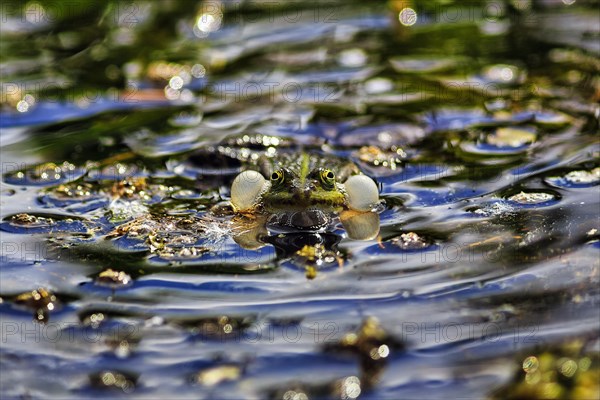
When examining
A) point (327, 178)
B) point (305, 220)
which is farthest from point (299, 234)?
point (327, 178)

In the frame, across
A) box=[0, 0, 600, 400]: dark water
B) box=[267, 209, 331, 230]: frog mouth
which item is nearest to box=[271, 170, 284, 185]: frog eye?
box=[267, 209, 331, 230]: frog mouth

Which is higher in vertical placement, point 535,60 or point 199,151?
point 535,60

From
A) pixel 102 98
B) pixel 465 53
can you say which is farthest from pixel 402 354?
pixel 465 53

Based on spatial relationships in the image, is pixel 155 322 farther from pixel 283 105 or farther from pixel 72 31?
pixel 72 31

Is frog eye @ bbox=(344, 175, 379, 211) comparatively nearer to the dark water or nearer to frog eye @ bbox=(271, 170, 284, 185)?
the dark water

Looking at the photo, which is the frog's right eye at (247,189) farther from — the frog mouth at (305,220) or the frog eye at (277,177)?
the frog mouth at (305,220)

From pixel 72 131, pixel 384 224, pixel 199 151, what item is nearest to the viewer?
pixel 384 224

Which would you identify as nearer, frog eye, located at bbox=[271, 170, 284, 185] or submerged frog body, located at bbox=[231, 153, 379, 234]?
submerged frog body, located at bbox=[231, 153, 379, 234]
